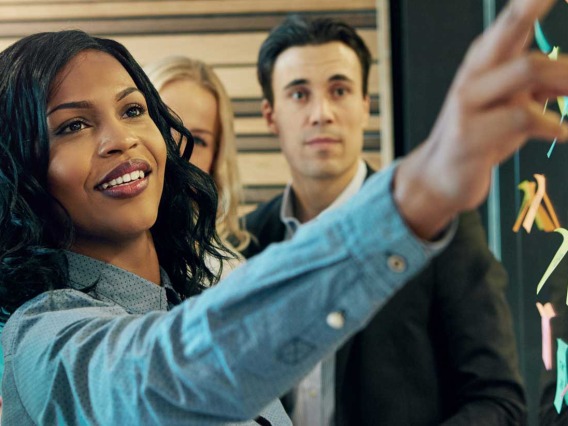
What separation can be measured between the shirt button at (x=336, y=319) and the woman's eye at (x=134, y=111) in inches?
28.8

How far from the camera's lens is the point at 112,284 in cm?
139

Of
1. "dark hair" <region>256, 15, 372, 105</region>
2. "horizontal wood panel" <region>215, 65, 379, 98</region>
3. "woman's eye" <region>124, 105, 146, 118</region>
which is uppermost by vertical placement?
"woman's eye" <region>124, 105, 146, 118</region>

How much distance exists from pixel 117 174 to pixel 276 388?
22.7 inches

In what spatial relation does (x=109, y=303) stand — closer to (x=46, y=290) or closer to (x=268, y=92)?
(x=46, y=290)

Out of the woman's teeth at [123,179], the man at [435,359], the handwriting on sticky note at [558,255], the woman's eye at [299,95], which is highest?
the woman's teeth at [123,179]

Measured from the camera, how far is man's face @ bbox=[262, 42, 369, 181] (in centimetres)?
281

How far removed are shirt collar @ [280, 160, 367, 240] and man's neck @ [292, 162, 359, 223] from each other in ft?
0.05

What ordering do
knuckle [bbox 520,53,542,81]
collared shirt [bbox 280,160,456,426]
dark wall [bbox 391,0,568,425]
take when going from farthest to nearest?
1. collared shirt [bbox 280,160,456,426]
2. dark wall [bbox 391,0,568,425]
3. knuckle [bbox 520,53,542,81]

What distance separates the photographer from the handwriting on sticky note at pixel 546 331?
151 cm

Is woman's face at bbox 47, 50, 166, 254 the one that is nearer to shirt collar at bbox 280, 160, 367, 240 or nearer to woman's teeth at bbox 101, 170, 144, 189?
woman's teeth at bbox 101, 170, 144, 189

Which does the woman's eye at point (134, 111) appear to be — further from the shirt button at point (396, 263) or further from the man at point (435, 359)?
the man at point (435, 359)

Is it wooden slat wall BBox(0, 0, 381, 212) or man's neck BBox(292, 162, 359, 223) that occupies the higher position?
wooden slat wall BBox(0, 0, 381, 212)

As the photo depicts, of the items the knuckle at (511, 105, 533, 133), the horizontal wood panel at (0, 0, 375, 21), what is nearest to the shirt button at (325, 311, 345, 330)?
the knuckle at (511, 105, 533, 133)

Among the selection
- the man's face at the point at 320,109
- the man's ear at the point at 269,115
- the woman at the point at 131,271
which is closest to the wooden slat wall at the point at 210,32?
the man's ear at the point at 269,115
